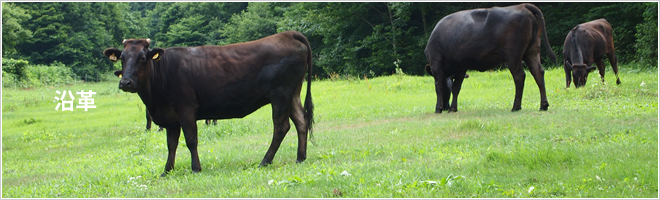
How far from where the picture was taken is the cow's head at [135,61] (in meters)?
7.66

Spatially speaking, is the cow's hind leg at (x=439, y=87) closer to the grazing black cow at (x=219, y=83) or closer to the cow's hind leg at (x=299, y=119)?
the cow's hind leg at (x=299, y=119)

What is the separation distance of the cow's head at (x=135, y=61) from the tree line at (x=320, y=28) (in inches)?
713

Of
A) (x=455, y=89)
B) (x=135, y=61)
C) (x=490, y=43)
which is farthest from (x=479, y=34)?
(x=135, y=61)

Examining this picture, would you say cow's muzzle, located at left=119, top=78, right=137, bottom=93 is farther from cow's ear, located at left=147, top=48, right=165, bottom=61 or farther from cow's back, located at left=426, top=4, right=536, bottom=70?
cow's back, located at left=426, top=4, right=536, bottom=70

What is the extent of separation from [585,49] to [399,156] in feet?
38.5

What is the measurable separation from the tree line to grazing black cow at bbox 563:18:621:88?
4571mm

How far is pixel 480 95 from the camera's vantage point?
18531 millimetres

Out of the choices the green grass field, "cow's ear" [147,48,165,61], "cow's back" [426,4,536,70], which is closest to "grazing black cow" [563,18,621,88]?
the green grass field

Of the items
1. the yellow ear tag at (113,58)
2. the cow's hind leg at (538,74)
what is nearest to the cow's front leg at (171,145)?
the yellow ear tag at (113,58)

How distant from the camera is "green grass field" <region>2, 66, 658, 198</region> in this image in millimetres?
5961

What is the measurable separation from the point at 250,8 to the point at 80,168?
6591 cm

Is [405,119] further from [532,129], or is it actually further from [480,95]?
[480,95]

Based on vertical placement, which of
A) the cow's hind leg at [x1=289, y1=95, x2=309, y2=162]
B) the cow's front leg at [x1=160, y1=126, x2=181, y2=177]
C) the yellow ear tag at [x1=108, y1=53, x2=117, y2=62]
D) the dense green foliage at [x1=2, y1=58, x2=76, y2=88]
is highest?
the yellow ear tag at [x1=108, y1=53, x2=117, y2=62]

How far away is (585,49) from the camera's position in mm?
17438
